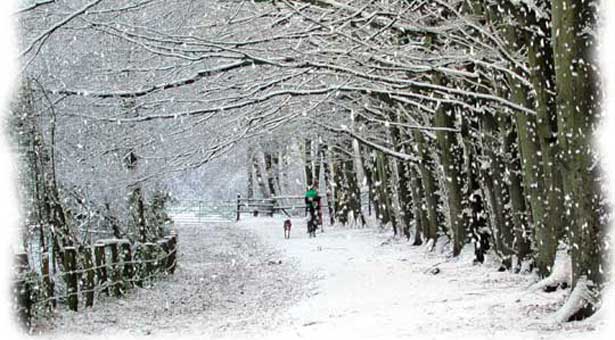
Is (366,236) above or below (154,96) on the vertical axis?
below

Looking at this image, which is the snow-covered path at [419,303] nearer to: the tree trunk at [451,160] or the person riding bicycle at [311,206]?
the tree trunk at [451,160]

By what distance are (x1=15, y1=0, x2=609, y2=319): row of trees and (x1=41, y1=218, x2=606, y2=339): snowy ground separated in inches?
32.8

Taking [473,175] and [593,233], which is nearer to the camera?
[593,233]

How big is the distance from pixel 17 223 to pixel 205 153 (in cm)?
437

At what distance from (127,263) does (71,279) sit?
2534 mm

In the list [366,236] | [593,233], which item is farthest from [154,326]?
[366,236]

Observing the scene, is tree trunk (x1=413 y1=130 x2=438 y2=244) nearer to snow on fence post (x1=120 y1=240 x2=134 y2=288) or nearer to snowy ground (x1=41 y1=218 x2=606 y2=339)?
snowy ground (x1=41 y1=218 x2=606 y2=339)

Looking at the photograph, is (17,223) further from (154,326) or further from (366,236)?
(366,236)

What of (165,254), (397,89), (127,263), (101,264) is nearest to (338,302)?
(397,89)

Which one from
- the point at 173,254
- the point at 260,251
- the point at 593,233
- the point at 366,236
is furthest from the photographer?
the point at 366,236

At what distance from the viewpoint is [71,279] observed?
12.7 metres

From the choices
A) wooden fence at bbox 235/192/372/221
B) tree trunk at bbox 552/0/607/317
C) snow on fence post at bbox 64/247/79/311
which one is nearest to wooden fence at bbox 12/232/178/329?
snow on fence post at bbox 64/247/79/311

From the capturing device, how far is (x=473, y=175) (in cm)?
1609

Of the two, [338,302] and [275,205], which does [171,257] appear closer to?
[338,302]
